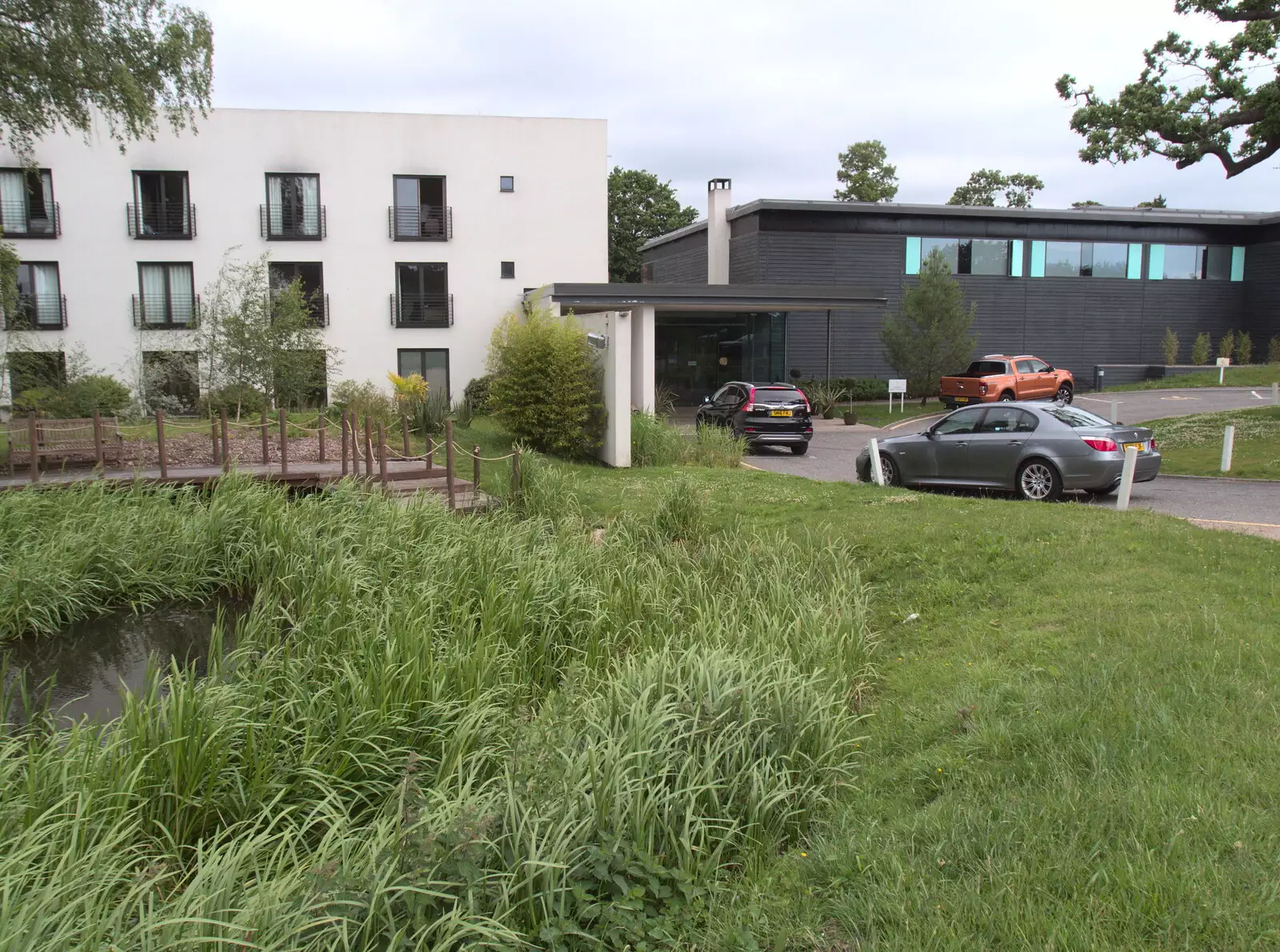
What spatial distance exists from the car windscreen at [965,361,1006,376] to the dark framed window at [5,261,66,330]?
2821 cm

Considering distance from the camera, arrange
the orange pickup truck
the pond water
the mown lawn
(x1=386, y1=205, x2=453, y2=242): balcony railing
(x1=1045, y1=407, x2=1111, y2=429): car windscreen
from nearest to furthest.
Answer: the mown lawn, the pond water, (x1=1045, y1=407, x2=1111, y2=429): car windscreen, the orange pickup truck, (x1=386, y1=205, x2=453, y2=242): balcony railing

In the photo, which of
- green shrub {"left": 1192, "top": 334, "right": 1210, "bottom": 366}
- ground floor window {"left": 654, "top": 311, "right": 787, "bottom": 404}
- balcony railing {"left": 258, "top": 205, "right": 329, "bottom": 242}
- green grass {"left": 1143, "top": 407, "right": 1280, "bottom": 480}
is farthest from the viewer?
green shrub {"left": 1192, "top": 334, "right": 1210, "bottom": 366}

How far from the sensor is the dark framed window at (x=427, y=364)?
3288cm

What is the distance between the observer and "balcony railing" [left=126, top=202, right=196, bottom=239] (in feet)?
103

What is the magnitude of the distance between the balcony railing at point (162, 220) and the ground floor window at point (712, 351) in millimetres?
15243

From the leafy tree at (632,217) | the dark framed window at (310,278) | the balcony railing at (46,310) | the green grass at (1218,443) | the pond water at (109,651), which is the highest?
the leafy tree at (632,217)

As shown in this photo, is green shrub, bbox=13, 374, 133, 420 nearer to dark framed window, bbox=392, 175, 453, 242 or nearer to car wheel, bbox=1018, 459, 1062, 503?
dark framed window, bbox=392, 175, 453, 242

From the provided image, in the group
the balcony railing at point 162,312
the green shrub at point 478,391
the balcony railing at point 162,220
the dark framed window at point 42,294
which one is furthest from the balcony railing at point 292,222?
the green shrub at point 478,391

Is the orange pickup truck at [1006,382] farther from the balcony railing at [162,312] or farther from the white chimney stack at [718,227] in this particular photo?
the balcony railing at [162,312]

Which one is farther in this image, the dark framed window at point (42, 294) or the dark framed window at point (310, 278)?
the dark framed window at point (310, 278)

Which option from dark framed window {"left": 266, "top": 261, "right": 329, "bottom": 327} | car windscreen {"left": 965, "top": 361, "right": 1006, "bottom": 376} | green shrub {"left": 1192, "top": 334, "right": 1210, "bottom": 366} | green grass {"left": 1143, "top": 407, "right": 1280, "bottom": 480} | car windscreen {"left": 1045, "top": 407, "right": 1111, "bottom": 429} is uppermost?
dark framed window {"left": 266, "top": 261, "right": 329, "bottom": 327}

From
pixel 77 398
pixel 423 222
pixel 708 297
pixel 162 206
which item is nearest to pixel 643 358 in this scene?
pixel 708 297

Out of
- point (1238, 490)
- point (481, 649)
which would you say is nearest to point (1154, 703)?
point (481, 649)

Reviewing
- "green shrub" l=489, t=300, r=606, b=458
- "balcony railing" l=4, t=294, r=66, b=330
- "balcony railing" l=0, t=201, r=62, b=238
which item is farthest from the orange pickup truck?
"balcony railing" l=0, t=201, r=62, b=238
